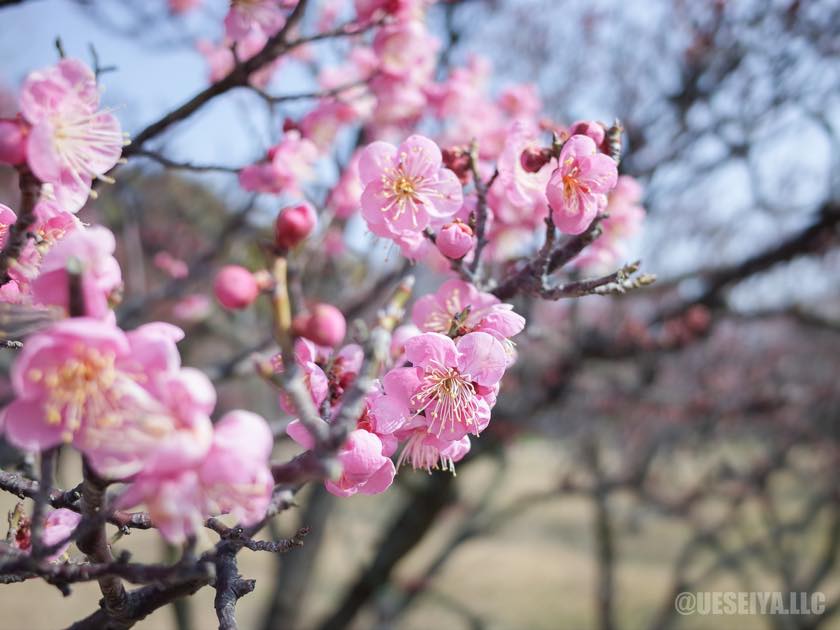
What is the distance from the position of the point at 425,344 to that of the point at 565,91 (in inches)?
203

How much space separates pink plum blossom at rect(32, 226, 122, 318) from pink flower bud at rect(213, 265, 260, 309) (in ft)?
0.36

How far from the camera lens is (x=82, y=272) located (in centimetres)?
67

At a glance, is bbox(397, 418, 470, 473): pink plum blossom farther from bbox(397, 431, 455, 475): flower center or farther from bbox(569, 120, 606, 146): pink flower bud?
bbox(569, 120, 606, 146): pink flower bud

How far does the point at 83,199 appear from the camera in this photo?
0.93 m

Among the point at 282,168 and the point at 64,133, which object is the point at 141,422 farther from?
the point at 282,168

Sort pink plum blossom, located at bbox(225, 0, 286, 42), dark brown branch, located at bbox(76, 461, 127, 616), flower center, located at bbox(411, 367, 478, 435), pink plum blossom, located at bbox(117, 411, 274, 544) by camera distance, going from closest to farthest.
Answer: pink plum blossom, located at bbox(117, 411, 274, 544) < dark brown branch, located at bbox(76, 461, 127, 616) < flower center, located at bbox(411, 367, 478, 435) < pink plum blossom, located at bbox(225, 0, 286, 42)

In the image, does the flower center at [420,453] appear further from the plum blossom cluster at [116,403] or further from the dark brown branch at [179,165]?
the dark brown branch at [179,165]

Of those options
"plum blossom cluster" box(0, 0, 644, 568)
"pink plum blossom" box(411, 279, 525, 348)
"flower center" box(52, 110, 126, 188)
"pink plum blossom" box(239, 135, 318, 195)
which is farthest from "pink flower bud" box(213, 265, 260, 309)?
"pink plum blossom" box(239, 135, 318, 195)

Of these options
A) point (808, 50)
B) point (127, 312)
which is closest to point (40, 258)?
point (127, 312)

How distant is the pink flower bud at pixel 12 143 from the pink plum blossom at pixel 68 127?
0.5 inches

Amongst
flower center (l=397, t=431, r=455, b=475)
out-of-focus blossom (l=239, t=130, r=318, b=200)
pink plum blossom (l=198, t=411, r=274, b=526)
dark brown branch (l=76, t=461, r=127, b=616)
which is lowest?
dark brown branch (l=76, t=461, r=127, b=616)

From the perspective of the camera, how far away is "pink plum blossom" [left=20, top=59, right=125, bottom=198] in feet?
2.52

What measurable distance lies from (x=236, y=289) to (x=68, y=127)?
1.42ft

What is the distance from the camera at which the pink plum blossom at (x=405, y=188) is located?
3.97 ft
